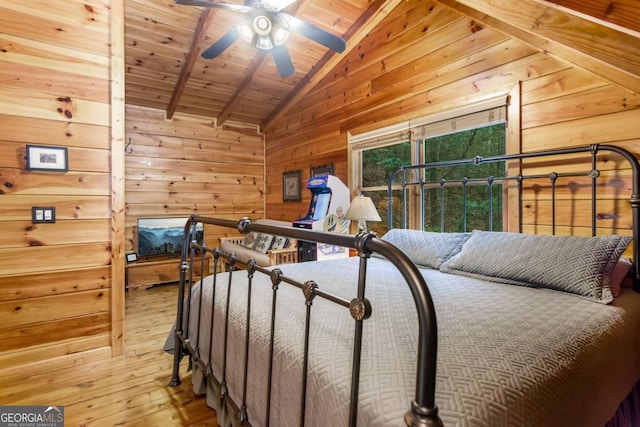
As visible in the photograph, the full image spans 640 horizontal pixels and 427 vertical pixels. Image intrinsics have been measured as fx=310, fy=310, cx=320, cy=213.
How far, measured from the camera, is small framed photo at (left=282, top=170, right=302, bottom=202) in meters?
4.53

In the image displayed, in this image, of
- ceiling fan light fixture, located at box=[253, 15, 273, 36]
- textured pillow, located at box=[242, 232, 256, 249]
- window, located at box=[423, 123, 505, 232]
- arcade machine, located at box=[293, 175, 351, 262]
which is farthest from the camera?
textured pillow, located at box=[242, 232, 256, 249]

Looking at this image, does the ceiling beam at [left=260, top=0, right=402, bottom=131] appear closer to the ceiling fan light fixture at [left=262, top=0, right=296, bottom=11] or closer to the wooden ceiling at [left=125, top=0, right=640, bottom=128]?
the wooden ceiling at [left=125, top=0, right=640, bottom=128]

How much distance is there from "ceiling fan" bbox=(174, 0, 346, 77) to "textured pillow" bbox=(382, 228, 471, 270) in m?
1.52

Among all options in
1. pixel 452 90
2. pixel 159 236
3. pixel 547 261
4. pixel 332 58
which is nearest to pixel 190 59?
pixel 332 58

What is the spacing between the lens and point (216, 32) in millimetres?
3168

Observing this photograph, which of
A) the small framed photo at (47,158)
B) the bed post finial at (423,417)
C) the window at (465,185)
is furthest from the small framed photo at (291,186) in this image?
the bed post finial at (423,417)

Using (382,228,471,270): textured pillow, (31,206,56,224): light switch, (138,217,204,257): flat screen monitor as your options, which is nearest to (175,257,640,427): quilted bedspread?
(382,228,471,270): textured pillow

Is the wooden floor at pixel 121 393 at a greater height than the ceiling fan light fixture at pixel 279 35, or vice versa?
the ceiling fan light fixture at pixel 279 35

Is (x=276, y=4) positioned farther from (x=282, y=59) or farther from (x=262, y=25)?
(x=282, y=59)

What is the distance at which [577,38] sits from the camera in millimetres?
1473

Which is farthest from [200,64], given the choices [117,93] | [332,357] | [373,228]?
[332,357]

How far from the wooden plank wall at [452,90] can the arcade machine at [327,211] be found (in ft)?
1.32

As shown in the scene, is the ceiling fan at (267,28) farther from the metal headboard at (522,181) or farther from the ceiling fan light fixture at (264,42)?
the metal headboard at (522,181)

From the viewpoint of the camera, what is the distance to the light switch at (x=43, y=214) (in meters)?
2.02
